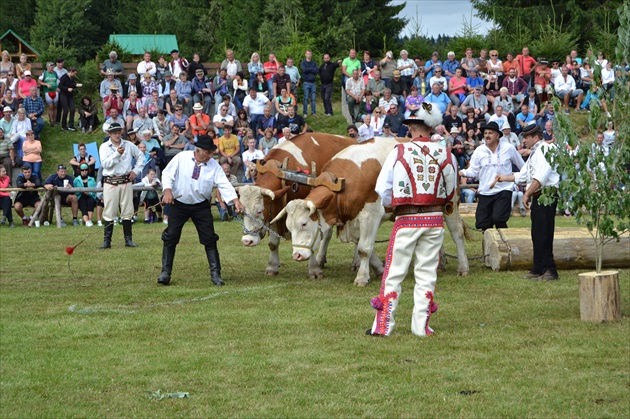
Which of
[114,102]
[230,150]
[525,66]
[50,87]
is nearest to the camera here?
[230,150]

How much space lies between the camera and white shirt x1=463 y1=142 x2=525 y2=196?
48.2 feet

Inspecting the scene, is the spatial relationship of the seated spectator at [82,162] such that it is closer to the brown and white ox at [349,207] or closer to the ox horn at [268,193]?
the ox horn at [268,193]

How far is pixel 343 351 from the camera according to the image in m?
8.95

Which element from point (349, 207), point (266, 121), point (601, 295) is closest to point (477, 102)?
point (266, 121)

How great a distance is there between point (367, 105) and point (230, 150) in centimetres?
505

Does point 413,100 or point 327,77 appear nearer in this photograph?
point 413,100

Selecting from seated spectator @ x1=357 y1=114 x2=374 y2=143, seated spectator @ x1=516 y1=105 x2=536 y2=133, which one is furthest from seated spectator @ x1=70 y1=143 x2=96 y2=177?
seated spectator @ x1=516 y1=105 x2=536 y2=133

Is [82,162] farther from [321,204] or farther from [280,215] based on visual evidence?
[321,204]

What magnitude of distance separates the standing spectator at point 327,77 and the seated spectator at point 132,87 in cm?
575

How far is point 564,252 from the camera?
1386 cm

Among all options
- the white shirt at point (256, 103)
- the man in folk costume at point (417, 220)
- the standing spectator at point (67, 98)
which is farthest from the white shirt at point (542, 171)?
the standing spectator at point (67, 98)

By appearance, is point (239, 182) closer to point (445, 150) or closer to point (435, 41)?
point (445, 150)

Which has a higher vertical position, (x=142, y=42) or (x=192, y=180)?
(x=142, y=42)

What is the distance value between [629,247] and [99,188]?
12.5 meters
